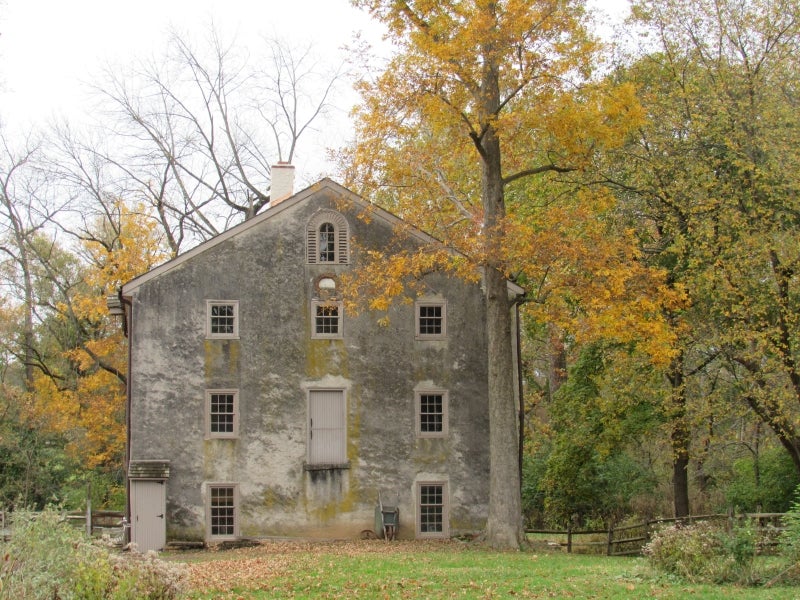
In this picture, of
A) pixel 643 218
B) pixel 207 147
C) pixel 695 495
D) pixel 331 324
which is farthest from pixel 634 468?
pixel 207 147

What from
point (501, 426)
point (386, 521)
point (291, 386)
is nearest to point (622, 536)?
point (386, 521)

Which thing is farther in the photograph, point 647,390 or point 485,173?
point 647,390

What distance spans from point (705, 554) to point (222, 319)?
15.1m

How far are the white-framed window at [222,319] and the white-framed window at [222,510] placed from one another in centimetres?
398

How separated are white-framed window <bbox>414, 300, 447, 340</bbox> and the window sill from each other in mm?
4087

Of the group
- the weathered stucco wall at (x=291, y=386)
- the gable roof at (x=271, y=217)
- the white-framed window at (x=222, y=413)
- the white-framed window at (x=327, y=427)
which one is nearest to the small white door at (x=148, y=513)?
the weathered stucco wall at (x=291, y=386)

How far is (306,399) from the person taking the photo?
26766 millimetres

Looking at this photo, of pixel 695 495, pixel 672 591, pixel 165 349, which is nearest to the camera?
pixel 672 591

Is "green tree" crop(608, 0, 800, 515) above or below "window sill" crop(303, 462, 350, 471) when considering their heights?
above

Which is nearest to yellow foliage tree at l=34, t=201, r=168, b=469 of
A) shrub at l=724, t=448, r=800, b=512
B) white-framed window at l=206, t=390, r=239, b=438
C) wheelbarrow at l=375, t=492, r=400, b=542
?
white-framed window at l=206, t=390, r=239, b=438

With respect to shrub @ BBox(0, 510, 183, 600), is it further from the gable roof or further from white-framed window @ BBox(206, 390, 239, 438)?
the gable roof

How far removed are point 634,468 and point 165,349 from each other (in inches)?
616

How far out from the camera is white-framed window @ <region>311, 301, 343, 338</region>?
88.9 ft

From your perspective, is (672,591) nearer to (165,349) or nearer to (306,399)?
(306,399)
